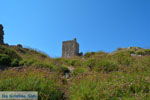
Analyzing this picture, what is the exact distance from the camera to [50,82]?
14602 mm

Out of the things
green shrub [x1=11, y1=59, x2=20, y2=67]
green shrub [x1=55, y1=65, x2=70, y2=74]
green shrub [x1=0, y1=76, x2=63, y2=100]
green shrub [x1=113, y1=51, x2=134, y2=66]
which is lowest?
green shrub [x1=0, y1=76, x2=63, y2=100]

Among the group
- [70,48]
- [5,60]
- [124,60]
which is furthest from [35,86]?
[70,48]

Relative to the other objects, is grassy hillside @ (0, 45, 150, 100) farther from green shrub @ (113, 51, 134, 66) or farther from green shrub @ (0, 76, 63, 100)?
green shrub @ (113, 51, 134, 66)

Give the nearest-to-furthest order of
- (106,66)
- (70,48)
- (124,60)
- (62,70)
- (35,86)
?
(35,86) → (62,70) → (106,66) → (124,60) → (70,48)

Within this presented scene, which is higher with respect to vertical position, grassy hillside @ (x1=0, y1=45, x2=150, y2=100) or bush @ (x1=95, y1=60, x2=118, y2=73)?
bush @ (x1=95, y1=60, x2=118, y2=73)

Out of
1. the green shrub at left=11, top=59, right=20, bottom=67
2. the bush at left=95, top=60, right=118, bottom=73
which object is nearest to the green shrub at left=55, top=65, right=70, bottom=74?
the bush at left=95, top=60, right=118, bottom=73

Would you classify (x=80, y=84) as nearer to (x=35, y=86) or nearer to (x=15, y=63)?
(x=35, y=86)

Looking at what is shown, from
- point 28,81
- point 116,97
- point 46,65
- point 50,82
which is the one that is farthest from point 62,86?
point 46,65

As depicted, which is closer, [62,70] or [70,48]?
[62,70]

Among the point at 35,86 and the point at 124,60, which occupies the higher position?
the point at 124,60

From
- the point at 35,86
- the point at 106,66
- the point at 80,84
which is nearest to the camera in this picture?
the point at 35,86

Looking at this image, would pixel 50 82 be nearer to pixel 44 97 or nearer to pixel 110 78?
pixel 44 97

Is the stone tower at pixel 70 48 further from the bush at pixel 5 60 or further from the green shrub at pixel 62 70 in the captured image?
the green shrub at pixel 62 70

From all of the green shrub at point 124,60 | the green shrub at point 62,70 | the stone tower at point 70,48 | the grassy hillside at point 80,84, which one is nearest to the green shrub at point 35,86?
the grassy hillside at point 80,84
